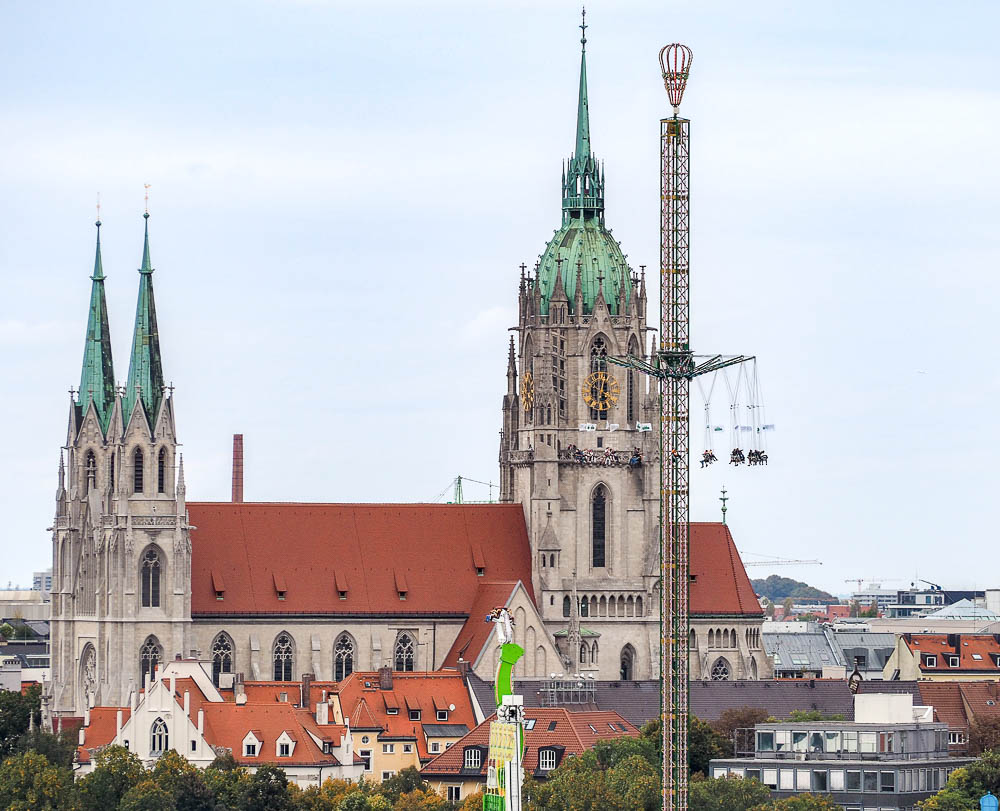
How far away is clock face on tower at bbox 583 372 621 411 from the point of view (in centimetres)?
16975

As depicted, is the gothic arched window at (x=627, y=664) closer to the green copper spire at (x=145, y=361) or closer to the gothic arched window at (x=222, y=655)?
the gothic arched window at (x=222, y=655)

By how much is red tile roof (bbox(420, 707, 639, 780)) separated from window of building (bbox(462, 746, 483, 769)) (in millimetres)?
167

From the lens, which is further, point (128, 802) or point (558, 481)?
point (558, 481)

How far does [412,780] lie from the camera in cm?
13825

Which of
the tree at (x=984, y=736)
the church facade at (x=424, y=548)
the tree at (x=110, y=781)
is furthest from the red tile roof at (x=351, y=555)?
the tree at (x=984, y=736)

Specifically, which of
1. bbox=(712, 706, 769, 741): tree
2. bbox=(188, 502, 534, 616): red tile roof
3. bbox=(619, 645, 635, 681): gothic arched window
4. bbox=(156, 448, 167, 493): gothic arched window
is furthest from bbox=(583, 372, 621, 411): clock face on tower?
bbox=(156, 448, 167, 493): gothic arched window

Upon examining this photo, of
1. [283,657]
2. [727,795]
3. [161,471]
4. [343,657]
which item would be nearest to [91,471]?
[161,471]

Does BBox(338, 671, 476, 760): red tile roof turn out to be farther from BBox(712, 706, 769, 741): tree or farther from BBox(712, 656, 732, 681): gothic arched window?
BBox(712, 656, 732, 681): gothic arched window

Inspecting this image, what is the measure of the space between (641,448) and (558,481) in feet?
15.2

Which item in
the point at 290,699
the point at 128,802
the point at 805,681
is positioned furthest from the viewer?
the point at 805,681

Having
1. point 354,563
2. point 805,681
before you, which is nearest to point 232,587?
point 354,563

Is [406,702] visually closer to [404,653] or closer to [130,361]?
[404,653]

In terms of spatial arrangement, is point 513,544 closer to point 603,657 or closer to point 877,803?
point 603,657

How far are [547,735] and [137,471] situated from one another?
1225 inches
